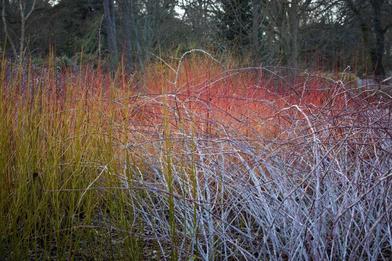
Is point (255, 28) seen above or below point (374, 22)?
below

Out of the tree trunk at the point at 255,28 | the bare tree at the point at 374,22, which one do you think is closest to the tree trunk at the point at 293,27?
the tree trunk at the point at 255,28

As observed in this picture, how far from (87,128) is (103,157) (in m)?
0.20

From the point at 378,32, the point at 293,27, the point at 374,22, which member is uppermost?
the point at 374,22

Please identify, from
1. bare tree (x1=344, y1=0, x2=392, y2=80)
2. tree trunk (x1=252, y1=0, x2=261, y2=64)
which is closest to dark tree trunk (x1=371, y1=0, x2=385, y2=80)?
bare tree (x1=344, y1=0, x2=392, y2=80)

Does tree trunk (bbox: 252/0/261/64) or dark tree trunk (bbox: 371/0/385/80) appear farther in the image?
dark tree trunk (bbox: 371/0/385/80)

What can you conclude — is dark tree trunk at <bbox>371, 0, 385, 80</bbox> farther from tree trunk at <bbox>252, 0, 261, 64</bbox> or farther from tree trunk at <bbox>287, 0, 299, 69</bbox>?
tree trunk at <bbox>287, 0, 299, 69</bbox>

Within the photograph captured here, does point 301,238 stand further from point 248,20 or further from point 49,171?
point 248,20

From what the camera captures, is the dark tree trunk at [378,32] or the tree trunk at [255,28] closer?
the tree trunk at [255,28]

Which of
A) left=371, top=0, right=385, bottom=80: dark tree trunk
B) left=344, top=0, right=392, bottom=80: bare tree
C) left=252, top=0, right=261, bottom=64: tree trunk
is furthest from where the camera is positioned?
left=344, top=0, right=392, bottom=80: bare tree

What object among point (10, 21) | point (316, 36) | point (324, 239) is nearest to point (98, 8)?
point (10, 21)

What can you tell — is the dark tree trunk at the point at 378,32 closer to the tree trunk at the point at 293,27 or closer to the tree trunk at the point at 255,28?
the tree trunk at the point at 255,28

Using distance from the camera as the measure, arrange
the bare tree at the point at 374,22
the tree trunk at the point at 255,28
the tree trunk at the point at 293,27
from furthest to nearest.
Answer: the bare tree at the point at 374,22 → the tree trunk at the point at 255,28 → the tree trunk at the point at 293,27

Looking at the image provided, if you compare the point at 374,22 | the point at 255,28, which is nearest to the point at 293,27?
the point at 255,28

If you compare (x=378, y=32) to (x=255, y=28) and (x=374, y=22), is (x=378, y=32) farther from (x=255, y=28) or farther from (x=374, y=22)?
Answer: (x=255, y=28)
